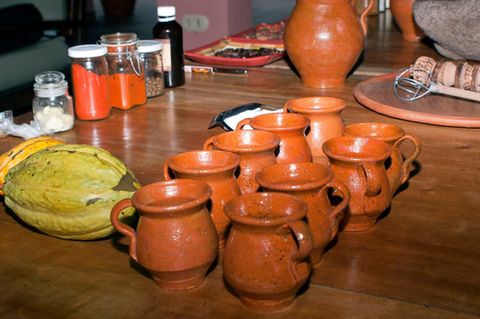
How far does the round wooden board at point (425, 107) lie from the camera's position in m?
1.41

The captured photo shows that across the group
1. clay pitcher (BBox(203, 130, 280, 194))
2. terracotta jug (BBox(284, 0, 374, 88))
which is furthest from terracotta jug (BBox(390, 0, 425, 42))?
clay pitcher (BBox(203, 130, 280, 194))

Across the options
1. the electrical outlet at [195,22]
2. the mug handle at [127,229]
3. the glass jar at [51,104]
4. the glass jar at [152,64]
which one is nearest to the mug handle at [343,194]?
the mug handle at [127,229]

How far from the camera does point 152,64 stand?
1.69 meters

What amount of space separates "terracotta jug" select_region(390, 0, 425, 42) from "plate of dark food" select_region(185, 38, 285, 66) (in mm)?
527

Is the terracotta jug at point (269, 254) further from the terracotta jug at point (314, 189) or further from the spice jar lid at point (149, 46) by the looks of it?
the spice jar lid at point (149, 46)

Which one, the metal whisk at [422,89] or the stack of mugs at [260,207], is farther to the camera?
the metal whisk at [422,89]


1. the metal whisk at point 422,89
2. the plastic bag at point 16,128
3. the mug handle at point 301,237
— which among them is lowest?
the plastic bag at point 16,128

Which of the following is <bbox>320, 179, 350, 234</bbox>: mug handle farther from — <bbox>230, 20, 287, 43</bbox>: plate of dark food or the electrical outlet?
the electrical outlet

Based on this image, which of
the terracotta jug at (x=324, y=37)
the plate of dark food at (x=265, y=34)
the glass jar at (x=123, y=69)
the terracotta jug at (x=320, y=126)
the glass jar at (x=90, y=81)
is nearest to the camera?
the terracotta jug at (x=320, y=126)

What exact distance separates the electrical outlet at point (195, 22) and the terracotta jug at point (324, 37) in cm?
103

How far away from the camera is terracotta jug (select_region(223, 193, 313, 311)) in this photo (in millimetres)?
696

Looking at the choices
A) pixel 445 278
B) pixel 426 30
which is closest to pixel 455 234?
pixel 445 278

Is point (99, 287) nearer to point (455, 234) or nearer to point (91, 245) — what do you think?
point (91, 245)

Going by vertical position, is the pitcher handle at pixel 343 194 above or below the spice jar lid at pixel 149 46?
below
